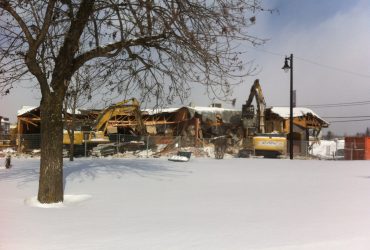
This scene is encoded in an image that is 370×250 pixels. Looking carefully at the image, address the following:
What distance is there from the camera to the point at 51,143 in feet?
29.1

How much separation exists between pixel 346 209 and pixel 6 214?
6.19 meters

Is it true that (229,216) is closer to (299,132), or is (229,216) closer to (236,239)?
(236,239)

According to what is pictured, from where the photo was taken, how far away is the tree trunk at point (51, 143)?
8773 millimetres

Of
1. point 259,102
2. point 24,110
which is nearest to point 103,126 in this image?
point 24,110

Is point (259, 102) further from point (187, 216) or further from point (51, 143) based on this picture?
point (187, 216)

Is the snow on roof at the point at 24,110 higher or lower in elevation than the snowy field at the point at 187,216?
higher

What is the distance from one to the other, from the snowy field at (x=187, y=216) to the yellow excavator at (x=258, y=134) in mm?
21810

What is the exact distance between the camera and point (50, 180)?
28.6ft

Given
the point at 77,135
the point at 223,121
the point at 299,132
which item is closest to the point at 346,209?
the point at 77,135

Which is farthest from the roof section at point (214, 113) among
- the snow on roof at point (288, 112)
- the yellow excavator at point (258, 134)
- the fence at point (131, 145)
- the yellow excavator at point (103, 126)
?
the yellow excavator at point (103, 126)

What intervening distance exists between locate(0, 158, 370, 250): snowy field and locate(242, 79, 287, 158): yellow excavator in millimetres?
21810

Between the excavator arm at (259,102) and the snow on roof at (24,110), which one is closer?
the snow on roof at (24,110)

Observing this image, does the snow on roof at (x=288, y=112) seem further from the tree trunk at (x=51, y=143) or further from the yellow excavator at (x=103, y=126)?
the tree trunk at (x=51, y=143)

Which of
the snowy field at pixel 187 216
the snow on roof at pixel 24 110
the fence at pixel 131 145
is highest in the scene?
the snow on roof at pixel 24 110
